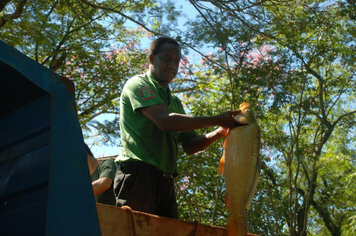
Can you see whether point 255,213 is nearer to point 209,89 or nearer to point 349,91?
point 209,89

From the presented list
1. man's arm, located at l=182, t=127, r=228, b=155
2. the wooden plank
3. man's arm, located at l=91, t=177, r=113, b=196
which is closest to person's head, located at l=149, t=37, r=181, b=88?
man's arm, located at l=182, t=127, r=228, b=155

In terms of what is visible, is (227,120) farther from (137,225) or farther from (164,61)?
(137,225)

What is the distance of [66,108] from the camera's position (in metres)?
1.50

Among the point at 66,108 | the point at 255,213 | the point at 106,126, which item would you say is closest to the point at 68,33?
the point at 106,126

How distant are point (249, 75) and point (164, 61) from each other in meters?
4.67

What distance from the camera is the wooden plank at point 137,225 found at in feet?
6.32

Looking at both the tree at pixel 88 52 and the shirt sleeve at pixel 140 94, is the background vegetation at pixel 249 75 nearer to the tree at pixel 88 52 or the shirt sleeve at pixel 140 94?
the tree at pixel 88 52

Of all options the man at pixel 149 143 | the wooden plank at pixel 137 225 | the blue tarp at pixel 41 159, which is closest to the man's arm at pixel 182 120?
the man at pixel 149 143

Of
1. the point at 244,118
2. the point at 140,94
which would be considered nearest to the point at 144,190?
the point at 140,94

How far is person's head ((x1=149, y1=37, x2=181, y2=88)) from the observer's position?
3.22 metres

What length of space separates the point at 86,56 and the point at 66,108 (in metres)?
8.98

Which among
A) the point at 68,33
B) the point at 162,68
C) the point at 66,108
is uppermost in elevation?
the point at 68,33

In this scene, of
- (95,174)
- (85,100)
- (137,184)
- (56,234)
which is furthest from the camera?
(85,100)

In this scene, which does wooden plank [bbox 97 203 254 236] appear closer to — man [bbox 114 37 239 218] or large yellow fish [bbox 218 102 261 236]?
large yellow fish [bbox 218 102 261 236]
